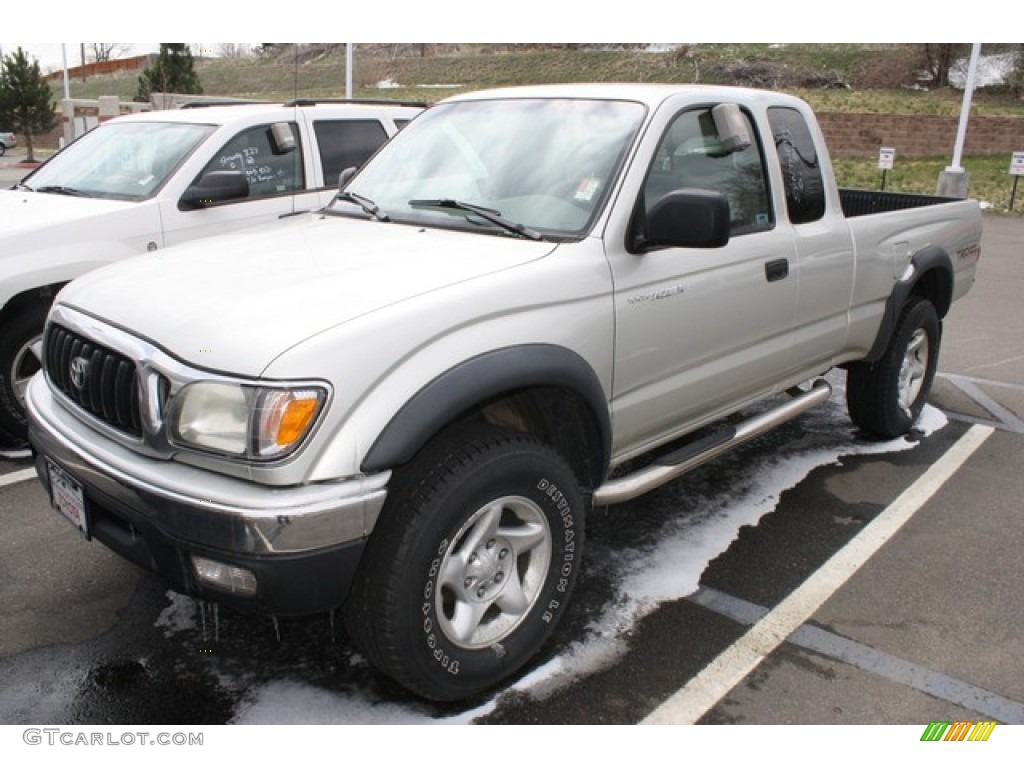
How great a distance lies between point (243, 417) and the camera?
237cm

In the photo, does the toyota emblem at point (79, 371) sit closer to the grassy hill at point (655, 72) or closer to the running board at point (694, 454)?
the running board at point (694, 454)

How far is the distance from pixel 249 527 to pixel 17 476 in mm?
3008

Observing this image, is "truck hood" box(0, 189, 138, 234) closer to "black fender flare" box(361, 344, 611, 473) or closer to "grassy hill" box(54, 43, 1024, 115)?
"black fender flare" box(361, 344, 611, 473)

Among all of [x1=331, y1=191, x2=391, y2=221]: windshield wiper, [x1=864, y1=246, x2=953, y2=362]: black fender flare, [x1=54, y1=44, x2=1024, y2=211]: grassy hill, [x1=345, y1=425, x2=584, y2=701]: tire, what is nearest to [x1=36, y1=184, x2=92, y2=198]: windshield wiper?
[x1=331, y1=191, x2=391, y2=221]: windshield wiper

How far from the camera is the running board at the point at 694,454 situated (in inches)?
129

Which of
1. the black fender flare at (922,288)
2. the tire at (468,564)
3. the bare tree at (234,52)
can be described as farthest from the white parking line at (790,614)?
the bare tree at (234,52)

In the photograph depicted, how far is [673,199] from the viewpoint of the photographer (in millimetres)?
3043

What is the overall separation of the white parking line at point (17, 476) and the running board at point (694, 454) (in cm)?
302

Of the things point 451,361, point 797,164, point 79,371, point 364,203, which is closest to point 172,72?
point 364,203

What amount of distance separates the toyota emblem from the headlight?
51 centimetres

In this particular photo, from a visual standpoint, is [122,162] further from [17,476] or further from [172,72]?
[172,72]

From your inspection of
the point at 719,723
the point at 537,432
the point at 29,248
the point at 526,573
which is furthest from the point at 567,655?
the point at 29,248
